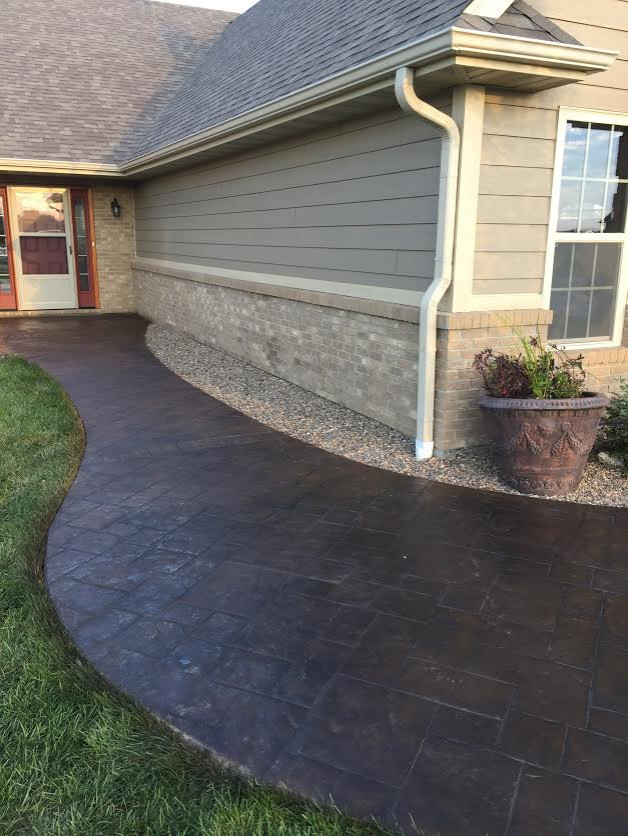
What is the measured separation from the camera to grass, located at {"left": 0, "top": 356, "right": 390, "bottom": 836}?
212cm

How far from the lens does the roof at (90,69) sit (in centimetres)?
1267

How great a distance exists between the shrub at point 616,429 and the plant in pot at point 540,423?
19.6 inches

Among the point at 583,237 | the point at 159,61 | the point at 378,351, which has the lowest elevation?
the point at 378,351

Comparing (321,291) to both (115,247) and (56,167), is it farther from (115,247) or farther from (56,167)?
(115,247)

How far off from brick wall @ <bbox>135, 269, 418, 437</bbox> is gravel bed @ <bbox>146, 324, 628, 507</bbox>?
151mm

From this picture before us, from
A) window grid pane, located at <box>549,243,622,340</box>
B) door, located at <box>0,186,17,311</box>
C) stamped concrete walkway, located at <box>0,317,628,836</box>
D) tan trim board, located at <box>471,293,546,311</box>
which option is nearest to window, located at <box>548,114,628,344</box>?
window grid pane, located at <box>549,243,622,340</box>

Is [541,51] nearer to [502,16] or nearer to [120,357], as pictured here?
[502,16]

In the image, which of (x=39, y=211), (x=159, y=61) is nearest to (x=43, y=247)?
(x=39, y=211)

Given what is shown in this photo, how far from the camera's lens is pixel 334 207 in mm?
6641

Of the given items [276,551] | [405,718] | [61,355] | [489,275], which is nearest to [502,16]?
[489,275]

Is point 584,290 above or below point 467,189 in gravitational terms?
below

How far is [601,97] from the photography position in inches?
212

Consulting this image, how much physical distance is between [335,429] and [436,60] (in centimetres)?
307

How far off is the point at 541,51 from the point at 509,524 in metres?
3.00
